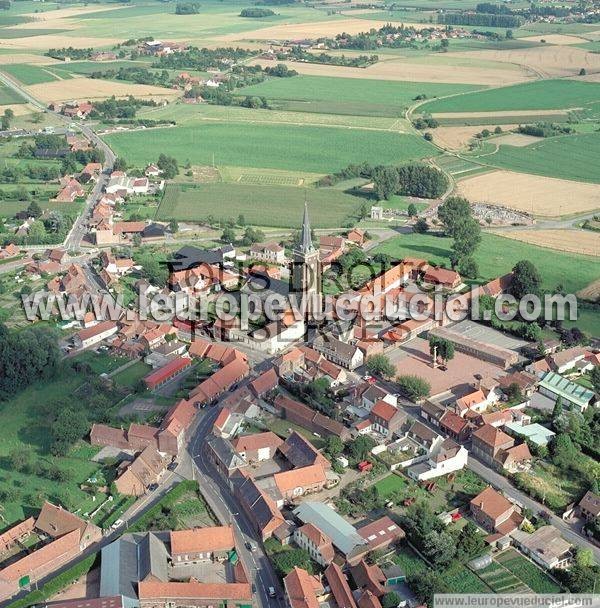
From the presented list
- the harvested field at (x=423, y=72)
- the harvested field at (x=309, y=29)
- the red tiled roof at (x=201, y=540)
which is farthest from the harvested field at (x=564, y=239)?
the harvested field at (x=309, y=29)

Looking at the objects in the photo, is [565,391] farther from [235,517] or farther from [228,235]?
[228,235]

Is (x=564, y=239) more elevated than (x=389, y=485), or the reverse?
(x=564, y=239)

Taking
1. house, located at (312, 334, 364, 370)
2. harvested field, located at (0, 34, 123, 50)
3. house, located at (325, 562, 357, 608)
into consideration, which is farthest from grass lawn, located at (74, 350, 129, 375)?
harvested field, located at (0, 34, 123, 50)

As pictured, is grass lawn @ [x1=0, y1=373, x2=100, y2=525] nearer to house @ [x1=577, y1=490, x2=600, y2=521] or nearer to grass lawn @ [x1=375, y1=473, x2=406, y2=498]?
grass lawn @ [x1=375, y1=473, x2=406, y2=498]

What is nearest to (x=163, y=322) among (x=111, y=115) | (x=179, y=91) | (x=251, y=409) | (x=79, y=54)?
(x=251, y=409)

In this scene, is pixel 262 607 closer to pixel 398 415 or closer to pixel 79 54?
pixel 398 415

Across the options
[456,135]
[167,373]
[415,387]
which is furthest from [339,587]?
[456,135]

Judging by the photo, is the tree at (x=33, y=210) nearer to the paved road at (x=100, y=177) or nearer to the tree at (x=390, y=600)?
the paved road at (x=100, y=177)

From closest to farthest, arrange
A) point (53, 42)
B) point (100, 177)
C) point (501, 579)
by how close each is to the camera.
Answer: point (501, 579), point (100, 177), point (53, 42)
